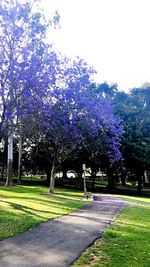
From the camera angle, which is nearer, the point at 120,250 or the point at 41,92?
the point at 120,250

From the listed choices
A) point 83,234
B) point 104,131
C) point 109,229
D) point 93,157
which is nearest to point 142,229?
point 109,229

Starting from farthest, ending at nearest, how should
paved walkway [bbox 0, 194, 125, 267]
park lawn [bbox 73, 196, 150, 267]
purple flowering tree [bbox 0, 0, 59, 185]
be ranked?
purple flowering tree [bbox 0, 0, 59, 185]
park lawn [bbox 73, 196, 150, 267]
paved walkway [bbox 0, 194, 125, 267]

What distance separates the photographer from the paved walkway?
726 centimetres

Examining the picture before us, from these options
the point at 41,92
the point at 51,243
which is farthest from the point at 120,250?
the point at 41,92

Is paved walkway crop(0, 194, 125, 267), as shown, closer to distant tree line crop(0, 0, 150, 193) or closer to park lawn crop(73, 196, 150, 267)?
park lawn crop(73, 196, 150, 267)

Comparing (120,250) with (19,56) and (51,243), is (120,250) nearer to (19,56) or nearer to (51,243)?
(51,243)

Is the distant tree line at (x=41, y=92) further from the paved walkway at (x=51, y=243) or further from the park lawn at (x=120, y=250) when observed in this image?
the park lawn at (x=120, y=250)

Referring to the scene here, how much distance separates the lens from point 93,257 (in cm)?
786

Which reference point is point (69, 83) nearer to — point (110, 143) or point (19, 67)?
point (19, 67)

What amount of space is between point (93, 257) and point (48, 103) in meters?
9.21

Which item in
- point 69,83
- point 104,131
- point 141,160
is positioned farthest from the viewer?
point 141,160

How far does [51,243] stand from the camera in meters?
9.09

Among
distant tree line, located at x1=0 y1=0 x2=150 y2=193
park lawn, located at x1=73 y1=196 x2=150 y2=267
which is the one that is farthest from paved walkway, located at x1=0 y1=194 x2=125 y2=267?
distant tree line, located at x1=0 y1=0 x2=150 y2=193

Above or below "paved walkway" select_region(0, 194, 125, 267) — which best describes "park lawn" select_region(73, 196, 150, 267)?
below
